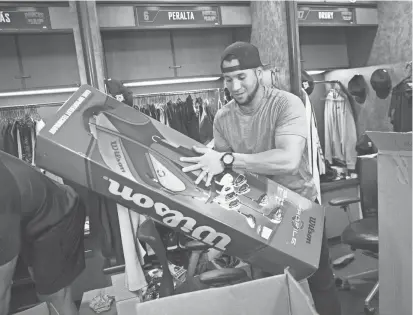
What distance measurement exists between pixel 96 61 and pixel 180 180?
1.69m

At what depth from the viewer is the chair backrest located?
220cm

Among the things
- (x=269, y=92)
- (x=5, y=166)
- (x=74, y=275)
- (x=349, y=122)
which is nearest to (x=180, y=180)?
(x=269, y=92)

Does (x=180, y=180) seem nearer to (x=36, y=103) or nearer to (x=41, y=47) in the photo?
(x=36, y=103)

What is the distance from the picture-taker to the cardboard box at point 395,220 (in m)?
1.39

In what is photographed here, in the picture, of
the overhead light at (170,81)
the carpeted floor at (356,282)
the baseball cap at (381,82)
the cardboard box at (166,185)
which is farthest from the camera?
the baseball cap at (381,82)

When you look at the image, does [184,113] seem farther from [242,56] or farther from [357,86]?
[357,86]

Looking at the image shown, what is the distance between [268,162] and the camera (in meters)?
1.21

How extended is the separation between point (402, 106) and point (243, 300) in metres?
2.84

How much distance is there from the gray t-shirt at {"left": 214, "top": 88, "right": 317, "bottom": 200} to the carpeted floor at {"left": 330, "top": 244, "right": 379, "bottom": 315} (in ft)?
3.89

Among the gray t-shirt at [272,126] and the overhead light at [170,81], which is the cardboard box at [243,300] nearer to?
the gray t-shirt at [272,126]

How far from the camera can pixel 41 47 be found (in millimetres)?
2779

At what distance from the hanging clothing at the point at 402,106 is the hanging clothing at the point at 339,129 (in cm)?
42

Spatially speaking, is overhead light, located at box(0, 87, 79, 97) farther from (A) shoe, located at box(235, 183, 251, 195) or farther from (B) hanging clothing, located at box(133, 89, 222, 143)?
(A) shoe, located at box(235, 183, 251, 195)

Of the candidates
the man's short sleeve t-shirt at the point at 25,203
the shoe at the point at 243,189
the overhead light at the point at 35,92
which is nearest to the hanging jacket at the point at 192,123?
the overhead light at the point at 35,92
